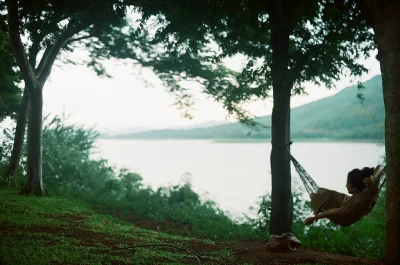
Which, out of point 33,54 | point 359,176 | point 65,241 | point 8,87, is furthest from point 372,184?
point 8,87

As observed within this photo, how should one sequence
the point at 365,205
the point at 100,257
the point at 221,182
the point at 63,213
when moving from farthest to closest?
the point at 221,182, the point at 63,213, the point at 365,205, the point at 100,257

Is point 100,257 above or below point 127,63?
below

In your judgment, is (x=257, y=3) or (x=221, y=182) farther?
(x=221, y=182)

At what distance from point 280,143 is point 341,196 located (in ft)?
4.82

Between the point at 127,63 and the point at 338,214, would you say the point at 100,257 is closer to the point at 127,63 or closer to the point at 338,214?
the point at 338,214

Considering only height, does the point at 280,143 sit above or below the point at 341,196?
above

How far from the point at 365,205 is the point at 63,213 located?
472 centimetres

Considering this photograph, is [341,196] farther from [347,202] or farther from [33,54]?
[33,54]

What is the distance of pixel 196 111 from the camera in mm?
9531

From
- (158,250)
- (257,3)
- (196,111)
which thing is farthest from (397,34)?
(196,111)

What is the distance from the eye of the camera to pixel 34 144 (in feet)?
26.0

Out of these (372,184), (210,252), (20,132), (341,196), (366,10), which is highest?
(366,10)

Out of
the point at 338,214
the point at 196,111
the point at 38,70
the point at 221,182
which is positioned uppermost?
the point at 38,70

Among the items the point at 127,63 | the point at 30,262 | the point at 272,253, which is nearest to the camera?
the point at 30,262
